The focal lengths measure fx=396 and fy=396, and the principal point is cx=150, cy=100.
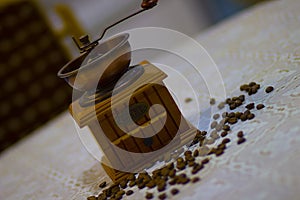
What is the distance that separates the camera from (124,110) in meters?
1.35

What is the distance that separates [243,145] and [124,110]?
0.41 meters

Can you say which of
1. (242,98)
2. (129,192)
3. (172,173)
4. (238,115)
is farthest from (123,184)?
(242,98)

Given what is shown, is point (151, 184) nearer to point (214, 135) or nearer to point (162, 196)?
point (162, 196)

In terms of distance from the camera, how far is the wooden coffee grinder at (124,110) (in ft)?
4.35

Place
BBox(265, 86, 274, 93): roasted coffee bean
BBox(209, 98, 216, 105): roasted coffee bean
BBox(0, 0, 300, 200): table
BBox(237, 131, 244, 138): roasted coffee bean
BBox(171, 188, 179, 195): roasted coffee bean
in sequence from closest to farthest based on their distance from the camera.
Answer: BBox(0, 0, 300, 200): table, BBox(171, 188, 179, 195): roasted coffee bean, BBox(237, 131, 244, 138): roasted coffee bean, BBox(265, 86, 274, 93): roasted coffee bean, BBox(209, 98, 216, 105): roasted coffee bean

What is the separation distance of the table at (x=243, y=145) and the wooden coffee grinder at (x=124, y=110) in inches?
6.8

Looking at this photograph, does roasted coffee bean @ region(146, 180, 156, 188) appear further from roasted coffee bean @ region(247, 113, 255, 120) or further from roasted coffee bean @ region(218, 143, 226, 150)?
roasted coffee bean @ region(247, 113, 255, 120)

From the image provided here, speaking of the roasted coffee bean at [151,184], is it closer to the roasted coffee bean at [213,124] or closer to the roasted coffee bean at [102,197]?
the roasted coffee bean at [102,197]

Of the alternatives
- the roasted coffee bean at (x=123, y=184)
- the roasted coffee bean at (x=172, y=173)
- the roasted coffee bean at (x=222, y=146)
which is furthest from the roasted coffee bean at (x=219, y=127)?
the roasted coffee bean at (x=123, y=184)

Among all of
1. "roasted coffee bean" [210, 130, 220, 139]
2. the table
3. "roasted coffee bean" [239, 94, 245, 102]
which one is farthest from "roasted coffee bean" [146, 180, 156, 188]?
"roasted coffee bean" [239, 94, 245, 102]

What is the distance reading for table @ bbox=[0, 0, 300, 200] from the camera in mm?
1043

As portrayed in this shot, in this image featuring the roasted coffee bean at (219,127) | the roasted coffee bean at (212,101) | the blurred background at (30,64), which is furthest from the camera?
the blurred background at (30,64)

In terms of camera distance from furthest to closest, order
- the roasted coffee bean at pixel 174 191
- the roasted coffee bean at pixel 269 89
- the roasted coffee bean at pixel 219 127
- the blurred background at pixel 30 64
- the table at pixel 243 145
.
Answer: the blurred background at pixel 30 64 < the roasted coffee bean at pixel 269 89 < the roasted coffee bean at pixel 219 127 < the roasted coffee bean at pixel 174 191 < the table at pixel 243 145

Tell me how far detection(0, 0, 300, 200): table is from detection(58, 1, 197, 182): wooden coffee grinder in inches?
6.8
